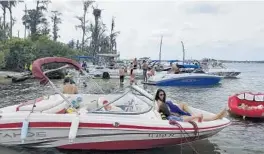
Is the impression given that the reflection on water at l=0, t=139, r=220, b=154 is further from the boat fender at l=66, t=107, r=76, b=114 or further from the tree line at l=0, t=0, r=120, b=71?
the tree line at l=0, t=0, r=120, b=71

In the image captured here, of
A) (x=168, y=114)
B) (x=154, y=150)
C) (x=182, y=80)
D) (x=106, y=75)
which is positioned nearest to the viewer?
(x=154, y=150)

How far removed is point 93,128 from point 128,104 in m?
1.58

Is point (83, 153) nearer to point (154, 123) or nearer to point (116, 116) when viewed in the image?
point (116, 116)

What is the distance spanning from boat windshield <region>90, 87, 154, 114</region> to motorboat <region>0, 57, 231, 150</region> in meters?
0.03

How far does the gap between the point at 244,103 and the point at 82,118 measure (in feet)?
28.7

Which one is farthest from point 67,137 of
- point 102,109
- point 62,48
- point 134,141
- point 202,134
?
point 62,48

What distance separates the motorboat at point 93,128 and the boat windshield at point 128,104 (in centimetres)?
3

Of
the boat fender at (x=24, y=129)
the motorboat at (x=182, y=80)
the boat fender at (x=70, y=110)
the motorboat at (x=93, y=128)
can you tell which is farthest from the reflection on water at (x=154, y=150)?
the motorboat at (x=182, y=80)

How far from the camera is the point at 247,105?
1433cm

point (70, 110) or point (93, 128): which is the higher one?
point (70, 110)

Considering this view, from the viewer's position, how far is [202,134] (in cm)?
852

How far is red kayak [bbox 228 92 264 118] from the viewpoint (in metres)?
13.1

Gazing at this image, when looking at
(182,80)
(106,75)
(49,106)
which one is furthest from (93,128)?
(106,75)

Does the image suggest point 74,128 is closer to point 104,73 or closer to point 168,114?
point 168,114
